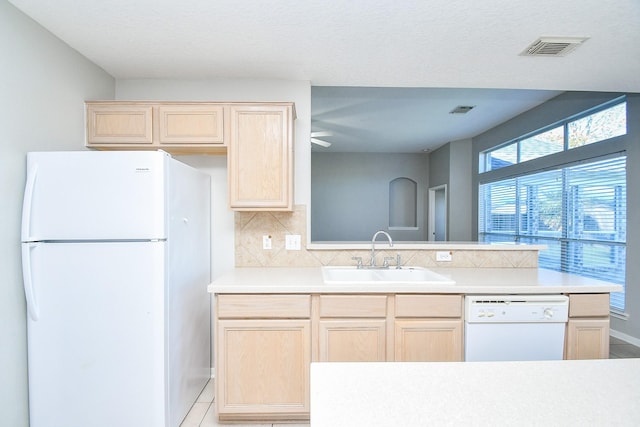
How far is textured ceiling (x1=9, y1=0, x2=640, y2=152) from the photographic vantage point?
173 centimetres

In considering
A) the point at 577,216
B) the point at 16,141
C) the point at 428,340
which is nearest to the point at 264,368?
the point at 428,340

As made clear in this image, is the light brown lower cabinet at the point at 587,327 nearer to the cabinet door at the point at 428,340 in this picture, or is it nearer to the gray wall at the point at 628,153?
the cabinet door at the point at 428,340

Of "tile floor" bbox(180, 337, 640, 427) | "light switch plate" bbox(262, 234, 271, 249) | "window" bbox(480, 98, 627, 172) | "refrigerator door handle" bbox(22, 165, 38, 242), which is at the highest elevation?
"window" bbox(480, 98, 627, 172)

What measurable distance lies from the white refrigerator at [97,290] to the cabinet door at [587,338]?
2.43 m

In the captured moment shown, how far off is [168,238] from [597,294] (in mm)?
2624

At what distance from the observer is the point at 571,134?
151 inches

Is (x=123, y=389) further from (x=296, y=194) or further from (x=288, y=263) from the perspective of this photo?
(x=296, y=194)

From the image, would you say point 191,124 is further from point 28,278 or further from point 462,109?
point 462,109

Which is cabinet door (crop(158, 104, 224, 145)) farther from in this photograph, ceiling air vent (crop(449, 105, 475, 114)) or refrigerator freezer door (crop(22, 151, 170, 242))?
ceiling air vent (crop(449, 105, 475, 114))

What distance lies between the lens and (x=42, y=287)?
5.70 ft

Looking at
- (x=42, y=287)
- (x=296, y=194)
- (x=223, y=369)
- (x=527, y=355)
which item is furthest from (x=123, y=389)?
(x=527, y=355)

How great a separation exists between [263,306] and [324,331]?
16.2 inches

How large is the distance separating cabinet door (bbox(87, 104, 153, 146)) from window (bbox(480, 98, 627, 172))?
175 inches

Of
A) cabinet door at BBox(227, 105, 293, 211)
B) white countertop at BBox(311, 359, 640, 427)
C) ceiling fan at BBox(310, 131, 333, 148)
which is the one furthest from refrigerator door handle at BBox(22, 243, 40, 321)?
ceiling fan at BBox(310, 131, 333, 148)
